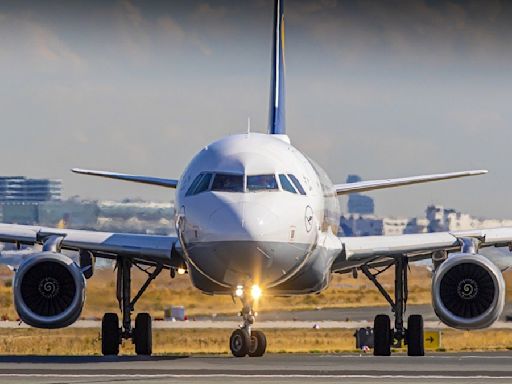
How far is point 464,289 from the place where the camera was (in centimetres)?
3356

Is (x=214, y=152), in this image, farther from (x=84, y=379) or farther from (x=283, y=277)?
(x=84, y=379)

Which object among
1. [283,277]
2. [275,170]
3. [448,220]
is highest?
[448,220]

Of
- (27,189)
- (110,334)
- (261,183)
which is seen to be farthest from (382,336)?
(27,189)

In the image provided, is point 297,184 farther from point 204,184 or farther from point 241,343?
point 241,343

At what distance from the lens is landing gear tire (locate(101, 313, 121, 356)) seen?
116 feet

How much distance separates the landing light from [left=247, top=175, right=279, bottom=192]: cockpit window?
6.30 ft

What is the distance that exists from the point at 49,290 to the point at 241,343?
419cm

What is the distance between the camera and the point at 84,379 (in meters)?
25.2

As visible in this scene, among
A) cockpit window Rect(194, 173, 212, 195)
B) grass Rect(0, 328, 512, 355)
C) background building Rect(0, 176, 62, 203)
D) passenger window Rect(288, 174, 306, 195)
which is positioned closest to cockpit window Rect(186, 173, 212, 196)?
cockpit window Rect(194, 173, 212, 195)

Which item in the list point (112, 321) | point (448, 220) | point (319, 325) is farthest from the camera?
point (448, 220)

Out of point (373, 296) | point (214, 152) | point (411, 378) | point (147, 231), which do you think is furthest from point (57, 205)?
point (411, 378)

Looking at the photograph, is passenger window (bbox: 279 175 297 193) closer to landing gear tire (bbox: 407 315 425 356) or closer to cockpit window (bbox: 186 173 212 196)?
cockpit window (bbox: 186 173 212 196)

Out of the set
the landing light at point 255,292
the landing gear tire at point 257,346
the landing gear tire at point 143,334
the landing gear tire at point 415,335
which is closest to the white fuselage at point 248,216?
the landing light at point 255,292

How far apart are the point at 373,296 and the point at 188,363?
72.1m
